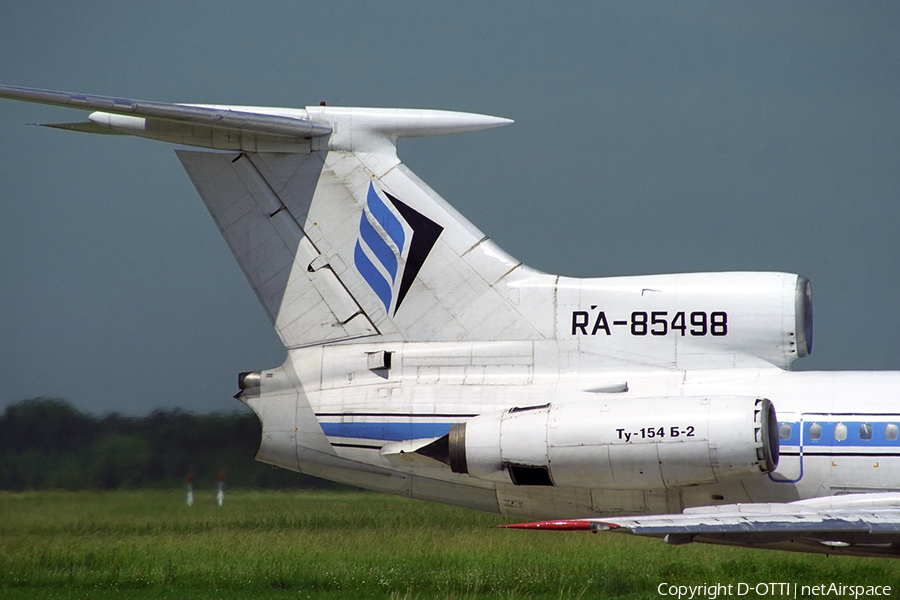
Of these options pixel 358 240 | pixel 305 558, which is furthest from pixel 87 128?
pixel 305 558

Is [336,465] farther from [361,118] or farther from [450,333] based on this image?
[361,118]

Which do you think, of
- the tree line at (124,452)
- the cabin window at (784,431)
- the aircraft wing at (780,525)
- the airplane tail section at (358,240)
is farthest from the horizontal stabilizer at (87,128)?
the cabin window at (784,431)

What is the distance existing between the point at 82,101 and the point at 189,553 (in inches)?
201

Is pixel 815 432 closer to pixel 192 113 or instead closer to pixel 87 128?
pixel 192 113

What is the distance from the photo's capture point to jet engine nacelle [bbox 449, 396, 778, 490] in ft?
26.5

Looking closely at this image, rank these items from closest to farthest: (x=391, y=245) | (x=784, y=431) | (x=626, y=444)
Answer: (x=626, y=444)
(x=784, y=431)
(x=391, y=245)

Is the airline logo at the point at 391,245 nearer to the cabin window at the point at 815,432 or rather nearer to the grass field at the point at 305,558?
the grass field at the point at 305,558

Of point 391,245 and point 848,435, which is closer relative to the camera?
point 848,435

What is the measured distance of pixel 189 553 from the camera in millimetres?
10844

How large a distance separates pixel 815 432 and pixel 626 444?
1727 millimetres

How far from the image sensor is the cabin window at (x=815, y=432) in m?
8.55

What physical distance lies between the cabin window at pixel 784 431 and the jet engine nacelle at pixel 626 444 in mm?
361

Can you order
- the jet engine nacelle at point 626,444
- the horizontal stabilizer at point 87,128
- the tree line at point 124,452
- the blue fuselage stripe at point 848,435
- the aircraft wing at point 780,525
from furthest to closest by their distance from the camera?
the tree line at point 124,452, the horizontal stabilizer at point 87,128, the blue fuselage stripe at point 848,435, the jet engine nacelle at point 626,444, the aircraft wing at point 780,525

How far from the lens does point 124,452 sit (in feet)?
38.3
